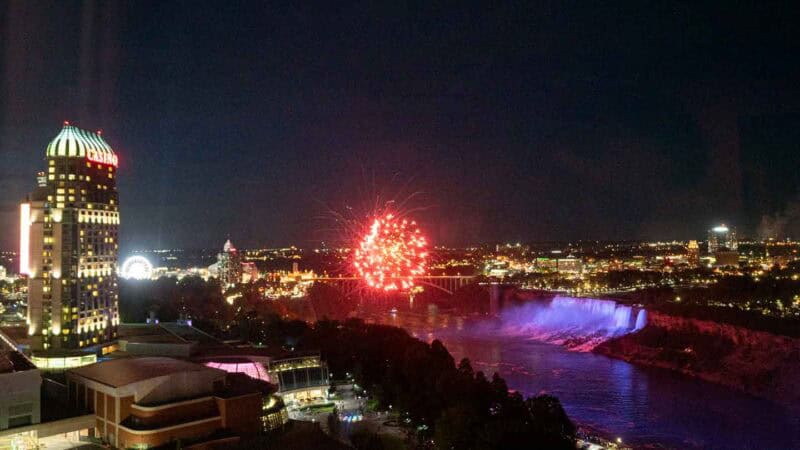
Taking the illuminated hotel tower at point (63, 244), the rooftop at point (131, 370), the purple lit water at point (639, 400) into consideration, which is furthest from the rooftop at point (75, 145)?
the purple lit water at point (639, 400)

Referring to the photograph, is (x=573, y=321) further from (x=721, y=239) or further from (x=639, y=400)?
(x=721, y=239)

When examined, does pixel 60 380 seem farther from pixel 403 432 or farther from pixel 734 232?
pixel 734 232

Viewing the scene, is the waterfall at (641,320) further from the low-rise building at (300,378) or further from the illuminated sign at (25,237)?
the illuminated sign at (25,237)

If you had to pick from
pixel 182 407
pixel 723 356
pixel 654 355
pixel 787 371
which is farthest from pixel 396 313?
pixel 182 407

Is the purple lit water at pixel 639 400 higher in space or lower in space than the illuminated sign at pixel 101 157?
lower

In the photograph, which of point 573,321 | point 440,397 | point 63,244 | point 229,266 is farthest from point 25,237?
point 229,266
